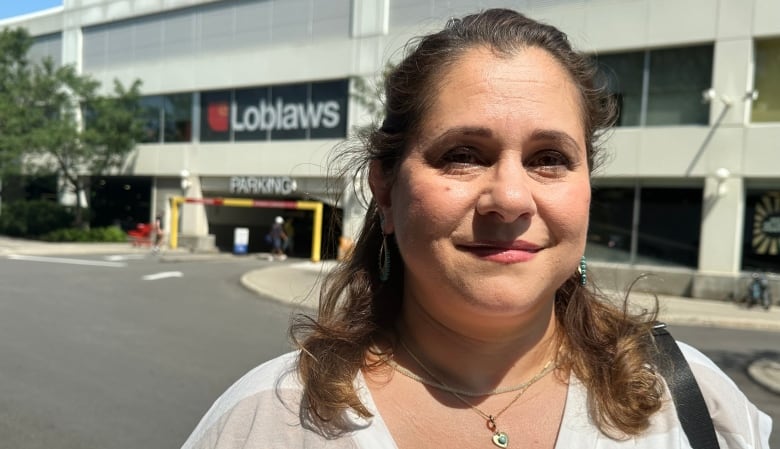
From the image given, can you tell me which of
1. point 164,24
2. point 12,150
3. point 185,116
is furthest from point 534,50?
point 12,150

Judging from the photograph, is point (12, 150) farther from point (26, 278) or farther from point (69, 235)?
point (26, 278)

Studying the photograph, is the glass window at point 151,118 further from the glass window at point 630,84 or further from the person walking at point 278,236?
the glass window at point 630,84

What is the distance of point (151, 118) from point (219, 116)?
4485 mm

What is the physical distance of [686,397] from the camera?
1.43 m

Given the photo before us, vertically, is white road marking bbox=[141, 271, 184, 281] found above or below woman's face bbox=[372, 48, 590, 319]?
below

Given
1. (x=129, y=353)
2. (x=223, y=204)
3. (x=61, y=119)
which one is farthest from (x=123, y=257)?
(x=129, y=353)

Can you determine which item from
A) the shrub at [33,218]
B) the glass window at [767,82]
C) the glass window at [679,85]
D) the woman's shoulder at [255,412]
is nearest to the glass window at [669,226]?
the glass window at [679,85]

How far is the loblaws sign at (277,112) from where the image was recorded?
70.6 ft

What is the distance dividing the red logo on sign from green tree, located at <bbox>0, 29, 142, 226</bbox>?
13.3ft

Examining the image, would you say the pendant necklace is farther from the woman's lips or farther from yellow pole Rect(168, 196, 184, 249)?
yellow pole Rect(168, 196, 184, 249)

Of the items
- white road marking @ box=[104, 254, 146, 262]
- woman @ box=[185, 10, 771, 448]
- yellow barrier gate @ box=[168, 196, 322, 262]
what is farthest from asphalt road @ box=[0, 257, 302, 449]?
yellow barrier gate @ box=[168, 196, 322, 262]

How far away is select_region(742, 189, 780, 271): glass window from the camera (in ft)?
Result: 45.8

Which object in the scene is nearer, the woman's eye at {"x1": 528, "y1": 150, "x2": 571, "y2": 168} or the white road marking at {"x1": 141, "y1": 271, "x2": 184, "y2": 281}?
the woman's eye at {"x1": 528, "y1": 150, "x2": 571, "y2": 168}

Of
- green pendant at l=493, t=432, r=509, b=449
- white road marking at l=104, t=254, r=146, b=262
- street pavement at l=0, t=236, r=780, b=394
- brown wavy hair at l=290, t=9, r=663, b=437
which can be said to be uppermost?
brown wavy hair at l=290, t=9, r=663, b=437
